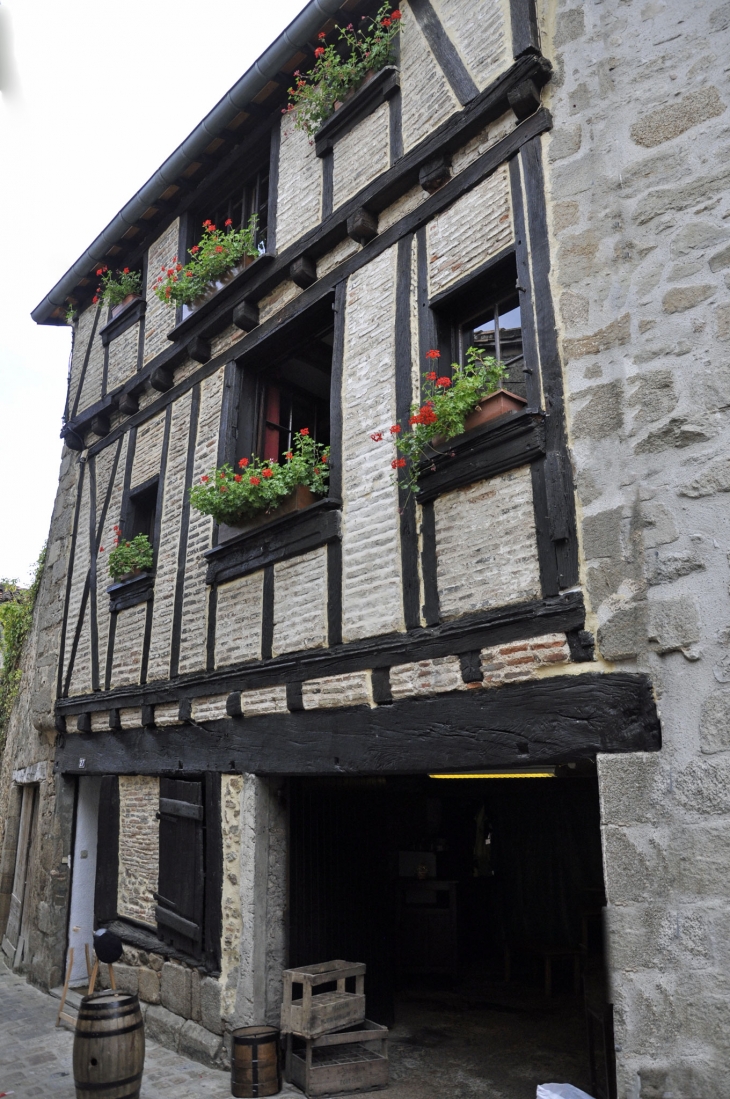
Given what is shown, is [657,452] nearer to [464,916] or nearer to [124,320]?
[464,916]

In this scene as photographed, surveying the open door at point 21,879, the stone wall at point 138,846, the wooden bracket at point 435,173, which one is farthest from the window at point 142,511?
the wooden bracket at point 435,173

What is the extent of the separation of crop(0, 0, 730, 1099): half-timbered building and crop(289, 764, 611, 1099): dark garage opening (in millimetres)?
36

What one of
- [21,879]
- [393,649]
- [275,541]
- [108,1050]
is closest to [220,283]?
[275,541]

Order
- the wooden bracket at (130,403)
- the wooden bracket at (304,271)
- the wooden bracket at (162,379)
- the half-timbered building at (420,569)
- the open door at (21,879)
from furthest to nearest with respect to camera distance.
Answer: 1. the open door at (21,879)
2. the wooden bracket at (130,403)
3. the wooden bracket at (162,379)
4. the wooden bracket at (304,271)
5. the half-timbered building at (420,569)

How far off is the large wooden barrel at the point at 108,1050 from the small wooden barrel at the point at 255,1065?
538 mm

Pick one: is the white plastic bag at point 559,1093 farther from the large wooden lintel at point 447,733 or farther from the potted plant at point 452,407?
the potted plant at point 452,407

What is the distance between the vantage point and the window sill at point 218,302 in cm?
591

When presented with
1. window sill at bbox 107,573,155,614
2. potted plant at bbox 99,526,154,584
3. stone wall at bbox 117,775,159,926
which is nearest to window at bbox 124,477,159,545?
potted plant at bbox 99,526,154,584

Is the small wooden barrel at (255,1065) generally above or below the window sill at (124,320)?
below

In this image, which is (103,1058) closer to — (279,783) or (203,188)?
(279,783)

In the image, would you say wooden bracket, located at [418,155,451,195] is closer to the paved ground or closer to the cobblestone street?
the paved ground

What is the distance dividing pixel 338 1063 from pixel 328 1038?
0.50 ft

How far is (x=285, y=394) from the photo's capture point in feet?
21.1

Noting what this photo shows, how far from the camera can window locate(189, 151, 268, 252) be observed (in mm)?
6730
